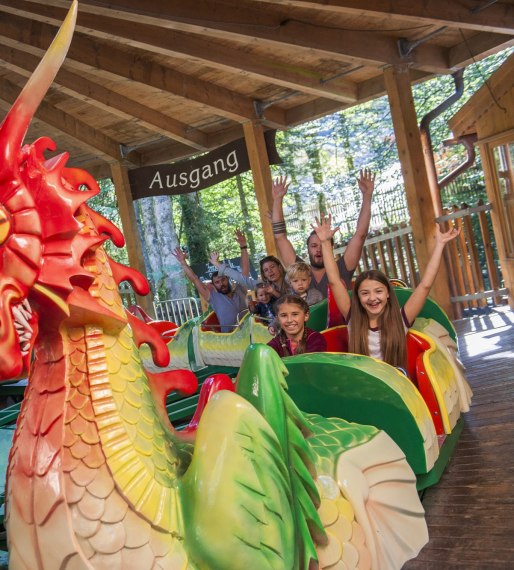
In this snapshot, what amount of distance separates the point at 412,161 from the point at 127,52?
225 centimetres

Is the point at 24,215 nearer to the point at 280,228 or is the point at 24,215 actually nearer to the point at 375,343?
the point at 375,343

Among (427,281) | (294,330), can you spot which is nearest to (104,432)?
(294,330)

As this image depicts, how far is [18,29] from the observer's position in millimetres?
4016

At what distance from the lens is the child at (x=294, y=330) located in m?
2.56

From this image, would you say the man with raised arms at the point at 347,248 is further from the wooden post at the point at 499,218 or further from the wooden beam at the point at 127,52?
the wooden post at the point at 499,218

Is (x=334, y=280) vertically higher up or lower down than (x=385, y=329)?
higher up

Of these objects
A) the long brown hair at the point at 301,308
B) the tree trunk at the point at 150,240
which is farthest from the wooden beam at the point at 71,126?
the tree trunk at the point at 150,240

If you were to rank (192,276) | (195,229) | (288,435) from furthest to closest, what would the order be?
(195,229) < (192,276) < (288,435)

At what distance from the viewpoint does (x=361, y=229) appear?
139 inches

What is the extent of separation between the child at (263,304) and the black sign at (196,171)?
6.32ft

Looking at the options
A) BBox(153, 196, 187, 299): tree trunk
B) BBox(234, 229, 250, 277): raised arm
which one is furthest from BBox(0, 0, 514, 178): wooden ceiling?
BBox(153, 196, 187, 299): tree trunk

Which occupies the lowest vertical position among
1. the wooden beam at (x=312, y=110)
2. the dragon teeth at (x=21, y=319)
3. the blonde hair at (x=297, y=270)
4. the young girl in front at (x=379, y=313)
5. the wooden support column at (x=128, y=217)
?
the young girl in front at (x=379, y=313)

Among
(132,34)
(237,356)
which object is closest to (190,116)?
(132,34)

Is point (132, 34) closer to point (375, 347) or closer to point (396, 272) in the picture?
point (375, 347)
